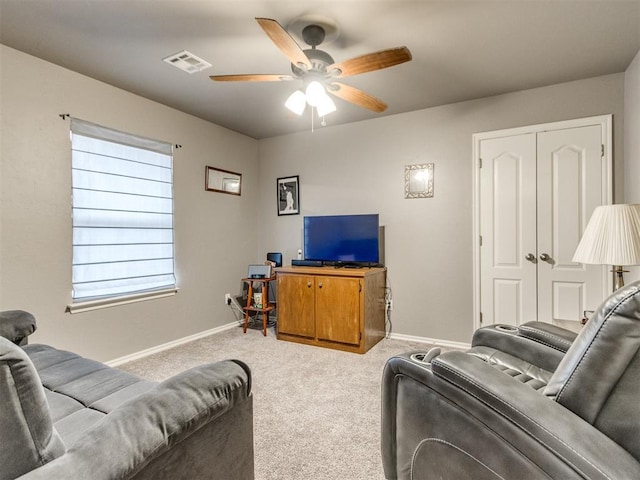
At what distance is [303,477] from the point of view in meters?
1.60

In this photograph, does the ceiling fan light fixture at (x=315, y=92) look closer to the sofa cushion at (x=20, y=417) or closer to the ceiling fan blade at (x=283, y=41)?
the ceiling fan blade at (x=283, y=41)

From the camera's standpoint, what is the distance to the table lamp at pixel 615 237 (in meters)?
1.72

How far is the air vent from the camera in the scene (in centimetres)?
245

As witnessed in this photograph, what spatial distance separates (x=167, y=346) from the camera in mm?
3445

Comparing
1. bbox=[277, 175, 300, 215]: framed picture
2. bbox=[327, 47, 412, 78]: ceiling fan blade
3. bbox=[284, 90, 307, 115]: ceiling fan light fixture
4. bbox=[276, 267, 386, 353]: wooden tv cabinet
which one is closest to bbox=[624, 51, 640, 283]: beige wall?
bbox=[327, 47, 412, 78]: ceiling fan blade

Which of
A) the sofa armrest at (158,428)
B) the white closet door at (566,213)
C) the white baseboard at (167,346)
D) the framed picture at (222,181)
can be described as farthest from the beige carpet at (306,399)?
the framed picture at (222,181)

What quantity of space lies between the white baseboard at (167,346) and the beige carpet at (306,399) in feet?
0.25

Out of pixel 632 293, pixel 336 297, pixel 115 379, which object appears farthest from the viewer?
pixel 336 297

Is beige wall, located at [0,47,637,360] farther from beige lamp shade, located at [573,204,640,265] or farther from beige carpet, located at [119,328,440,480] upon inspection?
beige lamp shade, located at [573,204,640,265]

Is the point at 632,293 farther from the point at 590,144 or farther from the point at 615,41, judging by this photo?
the point at 590,144

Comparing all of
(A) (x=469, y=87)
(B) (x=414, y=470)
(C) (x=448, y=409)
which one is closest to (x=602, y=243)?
(C) (x=448, y=409)

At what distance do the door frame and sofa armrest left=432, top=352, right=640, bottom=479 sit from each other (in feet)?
7.95

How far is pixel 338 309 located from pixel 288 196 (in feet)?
5.87

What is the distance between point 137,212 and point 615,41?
4.09 m
